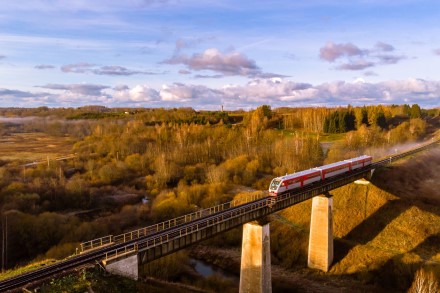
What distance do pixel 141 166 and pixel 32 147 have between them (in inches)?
1265

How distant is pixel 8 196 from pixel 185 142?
53356 mm

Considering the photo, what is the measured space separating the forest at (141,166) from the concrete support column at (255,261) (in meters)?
15.7

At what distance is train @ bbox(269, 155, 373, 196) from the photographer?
42.2 metres

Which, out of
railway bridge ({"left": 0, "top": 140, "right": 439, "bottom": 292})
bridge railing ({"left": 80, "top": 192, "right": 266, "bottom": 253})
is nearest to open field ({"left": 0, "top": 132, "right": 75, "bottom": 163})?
bridge railing ({"left": 80, "top": 192, "right": 266, "bottom": 253})

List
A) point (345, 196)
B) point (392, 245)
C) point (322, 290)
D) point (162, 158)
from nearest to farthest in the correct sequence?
point (322, 290) → point (392, 245) → point (345, 196) → point (162, 158)

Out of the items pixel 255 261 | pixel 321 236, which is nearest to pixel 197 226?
pixel 255 261

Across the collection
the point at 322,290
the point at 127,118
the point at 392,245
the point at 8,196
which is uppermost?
the point at 127,118

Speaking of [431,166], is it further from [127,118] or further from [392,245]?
[127,118]

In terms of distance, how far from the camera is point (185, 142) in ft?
359

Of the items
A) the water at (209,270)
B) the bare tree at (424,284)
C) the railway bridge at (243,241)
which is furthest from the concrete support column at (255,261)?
the bare tree at (424,284)

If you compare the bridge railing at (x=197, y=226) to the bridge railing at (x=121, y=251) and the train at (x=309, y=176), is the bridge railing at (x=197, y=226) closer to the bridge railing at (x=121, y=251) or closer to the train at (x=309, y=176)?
the bridge railing at (x=121, y=251)

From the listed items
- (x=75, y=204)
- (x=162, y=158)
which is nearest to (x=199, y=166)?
(x=162, y=158)

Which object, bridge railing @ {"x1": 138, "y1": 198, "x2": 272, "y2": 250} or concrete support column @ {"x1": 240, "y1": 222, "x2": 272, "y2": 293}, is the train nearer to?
bridge railing @ {"x1": 138, "y1": 198, "x2": 272, "y2": 250}

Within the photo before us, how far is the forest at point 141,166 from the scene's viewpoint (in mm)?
57344
